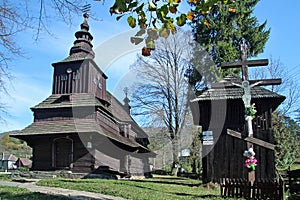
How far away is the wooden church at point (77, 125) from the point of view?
19.5 m

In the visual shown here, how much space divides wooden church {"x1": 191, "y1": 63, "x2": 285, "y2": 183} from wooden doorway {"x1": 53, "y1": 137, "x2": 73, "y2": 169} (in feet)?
30.2

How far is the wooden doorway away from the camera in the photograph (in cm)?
1978

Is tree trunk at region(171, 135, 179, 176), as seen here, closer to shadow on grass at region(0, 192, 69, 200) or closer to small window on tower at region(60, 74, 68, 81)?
small window on tower at region(60, 74, 68, 81)

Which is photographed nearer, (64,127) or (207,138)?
(207,138)

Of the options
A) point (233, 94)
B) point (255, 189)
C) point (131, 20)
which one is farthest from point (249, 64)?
point (131, 20)

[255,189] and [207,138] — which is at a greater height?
[207,138]

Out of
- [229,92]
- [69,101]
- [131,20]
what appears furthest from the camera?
[69,101]

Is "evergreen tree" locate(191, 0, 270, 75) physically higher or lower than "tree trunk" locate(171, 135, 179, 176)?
higher

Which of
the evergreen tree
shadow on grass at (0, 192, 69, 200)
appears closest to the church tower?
the evergreen tree

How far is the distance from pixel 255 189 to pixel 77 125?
41.4ft

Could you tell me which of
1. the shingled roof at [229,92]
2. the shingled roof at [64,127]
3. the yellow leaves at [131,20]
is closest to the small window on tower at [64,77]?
the shingled roof at [64,127]

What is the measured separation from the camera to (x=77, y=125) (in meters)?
19.7

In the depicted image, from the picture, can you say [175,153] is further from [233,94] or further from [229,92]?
[233,94]

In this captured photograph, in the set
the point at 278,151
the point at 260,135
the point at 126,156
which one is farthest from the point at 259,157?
the point at 126,156
